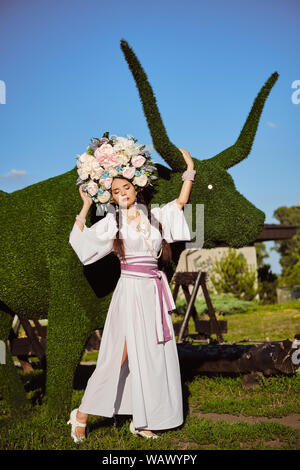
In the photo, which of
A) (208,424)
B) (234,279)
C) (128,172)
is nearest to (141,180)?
(128,172)

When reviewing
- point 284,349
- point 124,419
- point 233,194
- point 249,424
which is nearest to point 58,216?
point 233,194

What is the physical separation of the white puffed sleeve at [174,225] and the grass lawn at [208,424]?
1.78m

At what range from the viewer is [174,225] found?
4219mm

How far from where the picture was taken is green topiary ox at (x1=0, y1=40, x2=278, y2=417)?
4.23 metres

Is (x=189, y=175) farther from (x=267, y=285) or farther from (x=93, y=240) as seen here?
(x=267, y=285)

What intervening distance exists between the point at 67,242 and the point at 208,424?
222 cm

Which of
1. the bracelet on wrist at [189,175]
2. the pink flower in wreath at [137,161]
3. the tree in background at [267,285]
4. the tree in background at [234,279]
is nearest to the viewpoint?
the pink flower in wreath at [137,161]

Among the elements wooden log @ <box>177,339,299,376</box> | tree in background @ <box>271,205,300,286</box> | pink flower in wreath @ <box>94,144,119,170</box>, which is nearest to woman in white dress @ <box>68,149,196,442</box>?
pink flower in wreath @ <box>94,144,119,170</box>

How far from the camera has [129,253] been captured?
4.11 meters

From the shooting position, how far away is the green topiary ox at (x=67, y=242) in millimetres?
4230

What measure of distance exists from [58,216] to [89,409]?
1.83 m

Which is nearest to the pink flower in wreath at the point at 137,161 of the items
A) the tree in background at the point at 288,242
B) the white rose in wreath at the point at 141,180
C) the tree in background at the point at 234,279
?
the white rose in wreath at the point at 141,180

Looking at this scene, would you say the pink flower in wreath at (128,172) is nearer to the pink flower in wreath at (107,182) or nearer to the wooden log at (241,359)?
the pink flower in wreath at (107,182)

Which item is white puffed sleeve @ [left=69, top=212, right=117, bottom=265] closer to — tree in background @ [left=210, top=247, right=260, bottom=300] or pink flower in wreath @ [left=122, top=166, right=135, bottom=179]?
pink flower in wreath @ [left=122, top=166, right=135, bottom=179]
